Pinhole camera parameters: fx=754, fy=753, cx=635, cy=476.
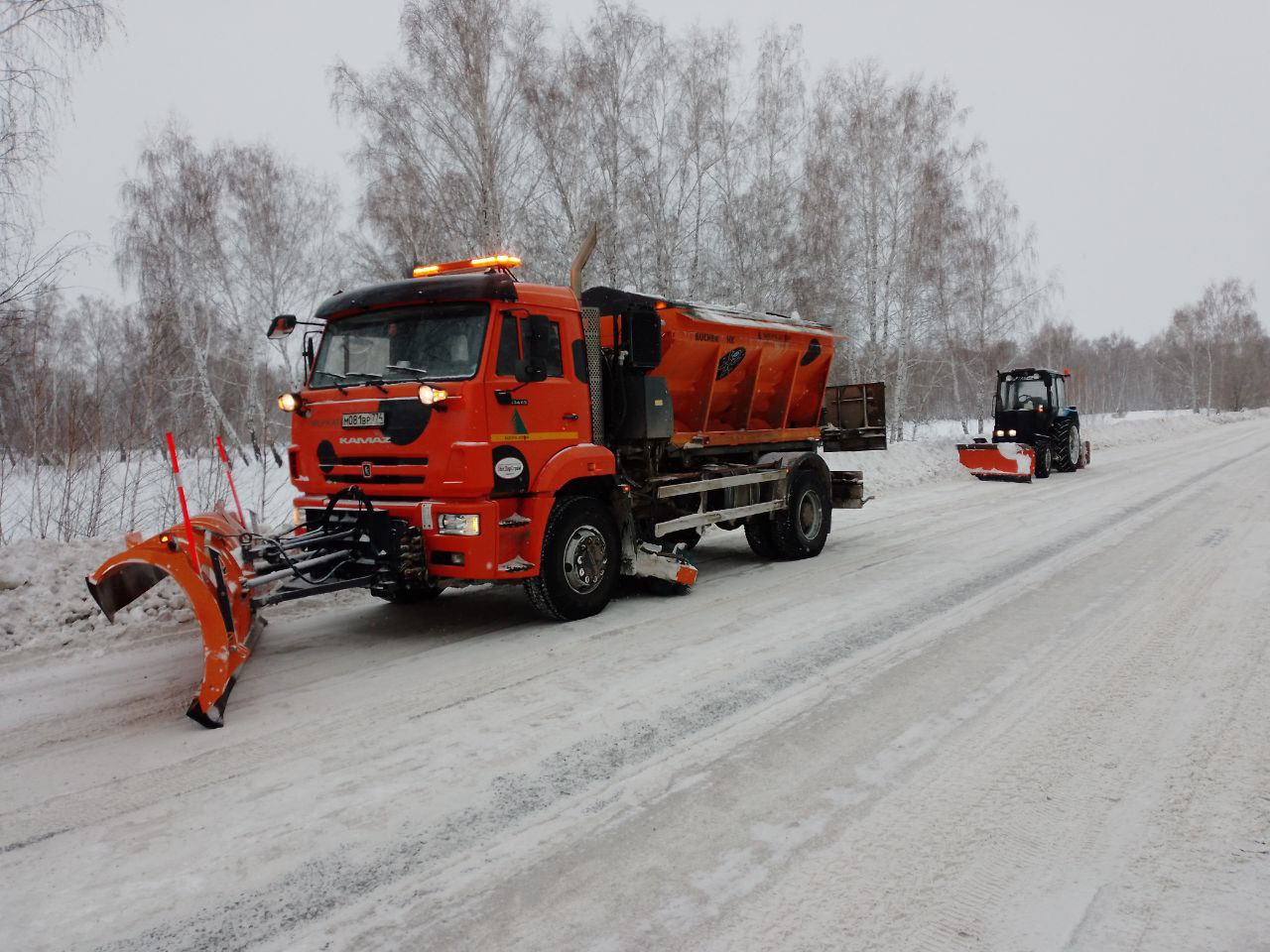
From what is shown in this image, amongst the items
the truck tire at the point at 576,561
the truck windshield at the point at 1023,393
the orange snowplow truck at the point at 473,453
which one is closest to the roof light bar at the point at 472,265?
the orange snowplow truck at the point at 473,453

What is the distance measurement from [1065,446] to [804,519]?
1335 centimetres

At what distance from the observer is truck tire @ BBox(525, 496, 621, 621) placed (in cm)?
575

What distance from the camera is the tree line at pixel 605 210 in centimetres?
1669

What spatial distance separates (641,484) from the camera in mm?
6902

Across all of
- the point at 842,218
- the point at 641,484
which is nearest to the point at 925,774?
the point at 641,484

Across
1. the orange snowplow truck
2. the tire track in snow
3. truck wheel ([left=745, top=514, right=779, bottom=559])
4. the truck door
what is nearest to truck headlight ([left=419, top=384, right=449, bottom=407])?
the orange snowplow truck

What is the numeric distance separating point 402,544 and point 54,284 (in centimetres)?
530

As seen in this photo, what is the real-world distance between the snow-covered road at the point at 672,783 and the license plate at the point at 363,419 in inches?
63.1

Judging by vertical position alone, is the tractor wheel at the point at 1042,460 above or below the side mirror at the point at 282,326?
below

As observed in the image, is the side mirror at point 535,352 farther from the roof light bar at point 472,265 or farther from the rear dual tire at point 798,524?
the rear dual tire at point 798,524

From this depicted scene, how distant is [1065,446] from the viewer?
61.3 ft

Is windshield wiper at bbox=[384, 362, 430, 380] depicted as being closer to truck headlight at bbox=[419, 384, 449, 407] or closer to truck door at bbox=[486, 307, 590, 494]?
truck headlight at bbox=[419, 384, 449, 407]

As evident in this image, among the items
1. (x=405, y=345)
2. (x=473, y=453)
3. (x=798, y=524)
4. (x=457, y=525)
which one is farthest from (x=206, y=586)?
(x=798, y=524)

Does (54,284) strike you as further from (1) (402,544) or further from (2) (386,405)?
(1) (402,544)
